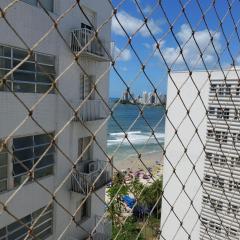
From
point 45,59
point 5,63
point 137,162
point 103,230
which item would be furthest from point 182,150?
point 137,162

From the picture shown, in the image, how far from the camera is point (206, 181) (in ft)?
20.0

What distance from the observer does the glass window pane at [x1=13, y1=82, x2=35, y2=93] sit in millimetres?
3417

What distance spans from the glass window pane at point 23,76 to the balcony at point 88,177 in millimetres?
1306

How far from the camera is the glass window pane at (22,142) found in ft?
11.5

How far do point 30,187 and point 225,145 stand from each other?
3180 mm

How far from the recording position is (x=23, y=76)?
3494 mm

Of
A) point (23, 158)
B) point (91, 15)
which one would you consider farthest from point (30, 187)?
point (91, 15)

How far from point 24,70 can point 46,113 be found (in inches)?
24.7

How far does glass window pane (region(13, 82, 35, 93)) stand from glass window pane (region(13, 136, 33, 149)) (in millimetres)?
493

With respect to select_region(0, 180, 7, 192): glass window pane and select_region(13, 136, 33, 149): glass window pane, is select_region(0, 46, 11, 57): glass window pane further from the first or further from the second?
select_region(0, 180, 7, 192): glass window pane

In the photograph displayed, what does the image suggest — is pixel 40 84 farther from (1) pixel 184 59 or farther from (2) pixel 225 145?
(2) pixel 225 145

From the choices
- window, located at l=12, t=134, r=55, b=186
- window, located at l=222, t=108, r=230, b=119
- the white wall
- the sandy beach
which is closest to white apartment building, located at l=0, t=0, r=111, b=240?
window, located at l=12, t=134, r=55, b=186

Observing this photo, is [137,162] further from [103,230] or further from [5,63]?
[5,63]

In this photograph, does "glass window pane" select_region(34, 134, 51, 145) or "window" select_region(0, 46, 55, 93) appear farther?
"glass window pane" select_region(34, 134, 51, 145)
